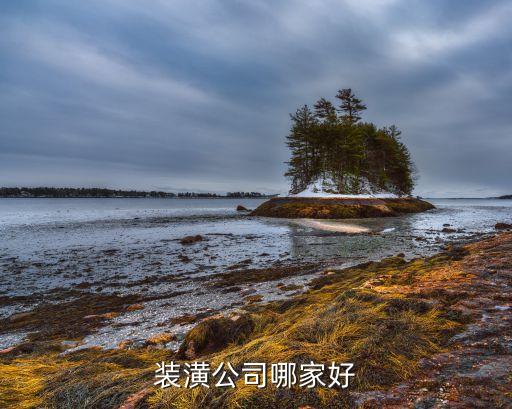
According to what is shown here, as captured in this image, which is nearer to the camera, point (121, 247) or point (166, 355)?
point (166, 355)

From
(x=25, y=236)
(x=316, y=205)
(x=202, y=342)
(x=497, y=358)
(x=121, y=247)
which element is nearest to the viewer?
(x=497, y=358)

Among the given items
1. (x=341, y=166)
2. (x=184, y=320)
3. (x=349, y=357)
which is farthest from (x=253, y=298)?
(x=341, y=166)

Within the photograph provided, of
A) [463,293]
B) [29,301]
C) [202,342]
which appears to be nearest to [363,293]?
[463,293]

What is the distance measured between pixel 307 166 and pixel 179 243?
138 feet

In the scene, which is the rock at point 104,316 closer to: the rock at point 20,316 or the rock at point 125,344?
the rock at point 20,316

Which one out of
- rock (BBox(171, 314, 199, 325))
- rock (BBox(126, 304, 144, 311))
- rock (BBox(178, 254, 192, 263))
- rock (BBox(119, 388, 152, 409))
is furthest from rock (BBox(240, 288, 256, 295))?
rock (BBox(178, 254, 192, 263))

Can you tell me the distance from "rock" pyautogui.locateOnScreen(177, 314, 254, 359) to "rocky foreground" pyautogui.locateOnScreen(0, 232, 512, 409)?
0.05 ft

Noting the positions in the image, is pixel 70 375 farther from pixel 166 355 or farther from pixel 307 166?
pixel 307 166

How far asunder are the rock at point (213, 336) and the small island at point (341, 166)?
122ft

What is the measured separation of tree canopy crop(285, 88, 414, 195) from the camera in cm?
5350

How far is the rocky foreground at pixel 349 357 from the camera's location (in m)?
2.44

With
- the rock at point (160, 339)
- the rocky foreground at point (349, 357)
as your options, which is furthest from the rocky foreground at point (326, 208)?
the rock at point (160, 339)

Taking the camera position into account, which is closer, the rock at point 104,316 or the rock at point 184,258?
the rock at point 104,316

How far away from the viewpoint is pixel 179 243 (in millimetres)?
19531
